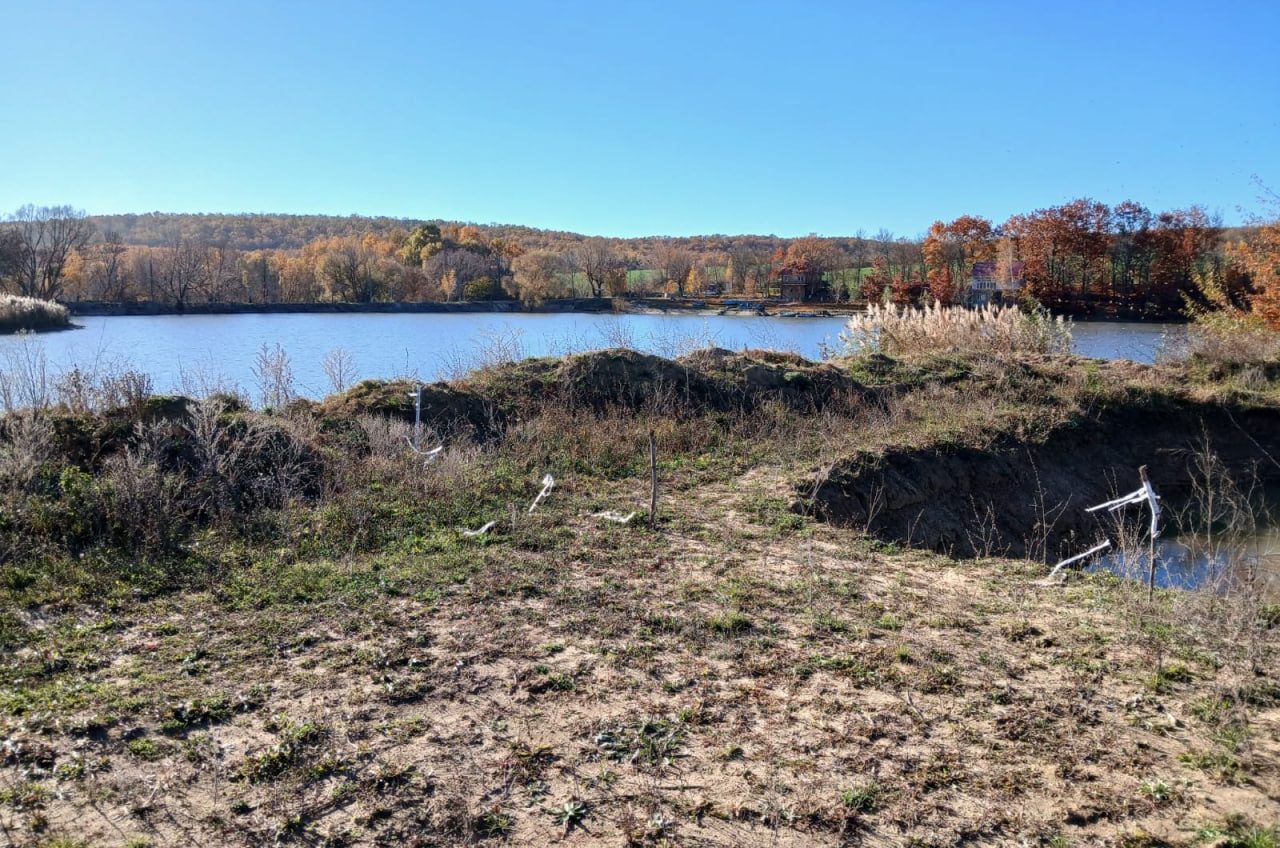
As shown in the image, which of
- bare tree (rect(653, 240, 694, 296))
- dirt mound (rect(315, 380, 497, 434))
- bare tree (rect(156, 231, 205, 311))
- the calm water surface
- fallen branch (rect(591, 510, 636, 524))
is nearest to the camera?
fallen branch (rect(591, 510, 636, 524))

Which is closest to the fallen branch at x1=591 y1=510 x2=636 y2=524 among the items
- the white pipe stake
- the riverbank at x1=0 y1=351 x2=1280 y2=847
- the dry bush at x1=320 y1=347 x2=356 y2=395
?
the riverbank at x1=0 y1=351 x2=1280 y2=847

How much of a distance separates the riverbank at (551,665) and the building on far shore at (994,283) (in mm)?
40992

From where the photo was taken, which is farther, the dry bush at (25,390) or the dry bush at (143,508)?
the dry bush at (25,390)

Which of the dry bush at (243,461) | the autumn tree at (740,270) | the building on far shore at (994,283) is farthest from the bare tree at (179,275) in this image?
the building on far shore at (994,283)

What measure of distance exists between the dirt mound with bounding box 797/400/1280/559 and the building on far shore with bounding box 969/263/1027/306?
96.0 ft

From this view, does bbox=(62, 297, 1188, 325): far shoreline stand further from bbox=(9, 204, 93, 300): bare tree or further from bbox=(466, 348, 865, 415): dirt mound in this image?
bbox=(466, 348, 865, 415): dirt mound

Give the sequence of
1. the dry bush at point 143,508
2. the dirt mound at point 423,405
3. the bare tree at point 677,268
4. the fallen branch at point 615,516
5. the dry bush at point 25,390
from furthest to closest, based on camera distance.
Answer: the bare tree at point 677,268
the dirt mound at point 423,405
the dry bush at point 25,390
the fallen branch at point 615,516
the dry bush at point 143,508

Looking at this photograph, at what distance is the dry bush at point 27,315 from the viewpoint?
30891 millimetres

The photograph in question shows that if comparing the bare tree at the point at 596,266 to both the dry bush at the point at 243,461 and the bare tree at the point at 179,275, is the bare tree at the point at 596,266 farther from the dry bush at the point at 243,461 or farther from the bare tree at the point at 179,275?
the dry bush at the point at 243,461

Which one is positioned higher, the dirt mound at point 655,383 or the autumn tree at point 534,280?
the autumn tree at point 534,280

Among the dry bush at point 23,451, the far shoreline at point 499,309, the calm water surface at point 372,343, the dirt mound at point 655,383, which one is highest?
the far shoreline at point 499,309

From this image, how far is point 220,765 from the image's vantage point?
3.86 m

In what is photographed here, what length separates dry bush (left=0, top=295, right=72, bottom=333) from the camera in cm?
3089

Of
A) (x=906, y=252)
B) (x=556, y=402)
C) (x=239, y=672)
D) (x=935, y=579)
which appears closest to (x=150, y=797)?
(x=239, y=672)
